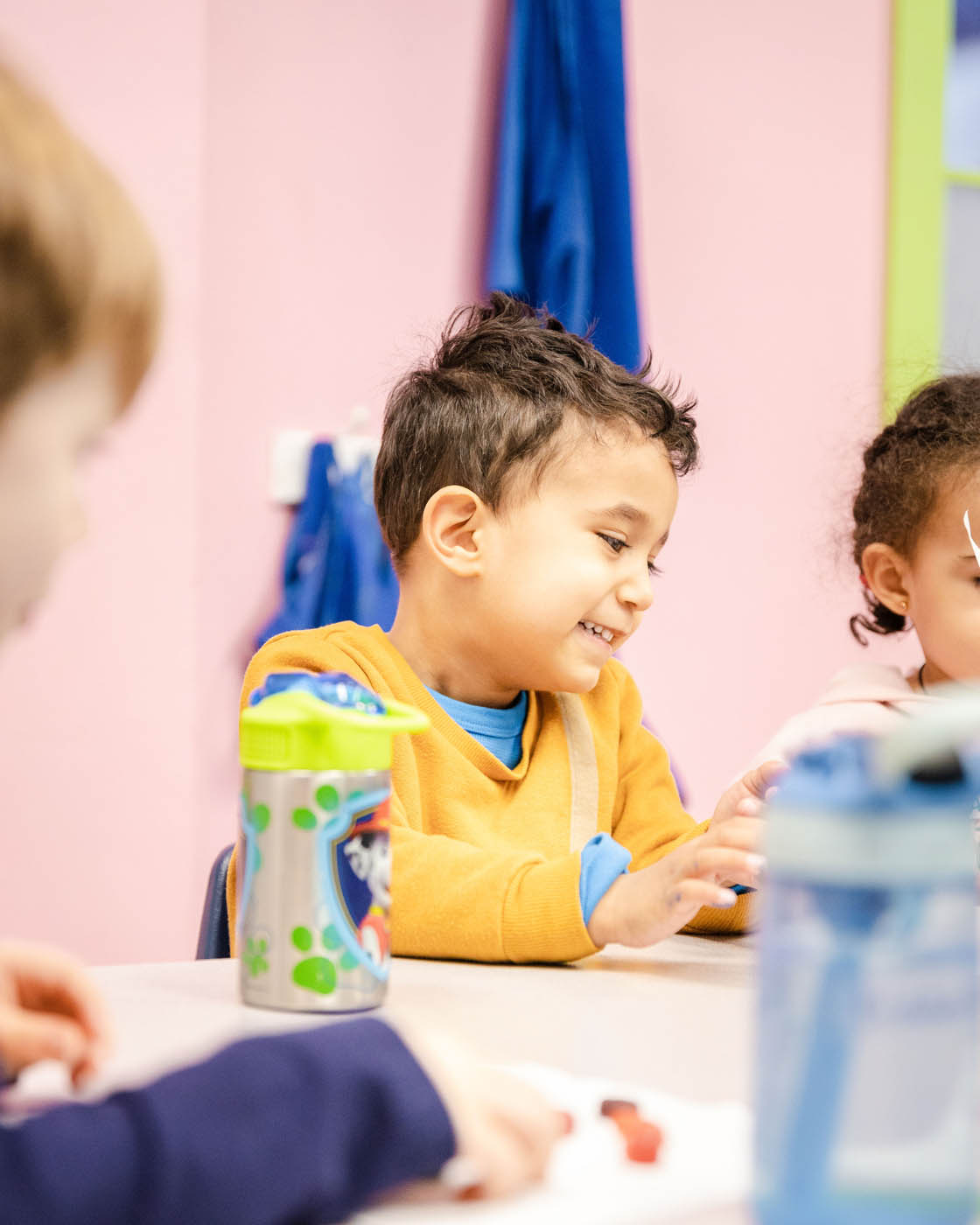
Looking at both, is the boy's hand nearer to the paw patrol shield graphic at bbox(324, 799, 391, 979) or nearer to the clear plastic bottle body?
the paw patrol shield graphic at bbox(324, 799, 391, 979)

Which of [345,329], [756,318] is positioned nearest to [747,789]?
[345,329]

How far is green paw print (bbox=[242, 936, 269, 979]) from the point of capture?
74cm

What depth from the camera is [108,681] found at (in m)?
1.85

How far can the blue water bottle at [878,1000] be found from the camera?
1.28 feet

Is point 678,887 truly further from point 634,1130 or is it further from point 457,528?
point 457,528

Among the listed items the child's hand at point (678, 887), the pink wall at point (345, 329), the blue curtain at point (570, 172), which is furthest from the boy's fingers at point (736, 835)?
the blue curtain at point (570, 172)

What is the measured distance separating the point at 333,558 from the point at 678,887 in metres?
1.20


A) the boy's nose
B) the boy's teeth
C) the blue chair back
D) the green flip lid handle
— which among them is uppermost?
the boy's nose

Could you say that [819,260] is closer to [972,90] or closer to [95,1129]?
[972,90]

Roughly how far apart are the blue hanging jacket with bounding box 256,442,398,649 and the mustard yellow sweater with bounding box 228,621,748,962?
62 centimetres

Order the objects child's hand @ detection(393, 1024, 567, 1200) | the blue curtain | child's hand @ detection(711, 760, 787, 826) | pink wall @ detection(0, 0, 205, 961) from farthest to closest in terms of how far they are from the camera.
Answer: the blue curtain → pink wall @ detection(0, 0, 205, 961) → child's hand @ detection(711, 760, 787, 826) → child's hand @ detection(393, 1024, 567, 1200)

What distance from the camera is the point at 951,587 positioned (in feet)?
5.04

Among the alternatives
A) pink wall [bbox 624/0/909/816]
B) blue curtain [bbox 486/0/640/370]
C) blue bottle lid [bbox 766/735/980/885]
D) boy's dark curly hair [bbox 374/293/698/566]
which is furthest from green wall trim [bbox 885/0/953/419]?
blue bottle lid [bbox 766/735/980/885]

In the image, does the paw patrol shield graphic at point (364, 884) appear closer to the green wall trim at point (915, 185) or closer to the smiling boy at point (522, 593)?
the smiling boy at point (522, 593)
